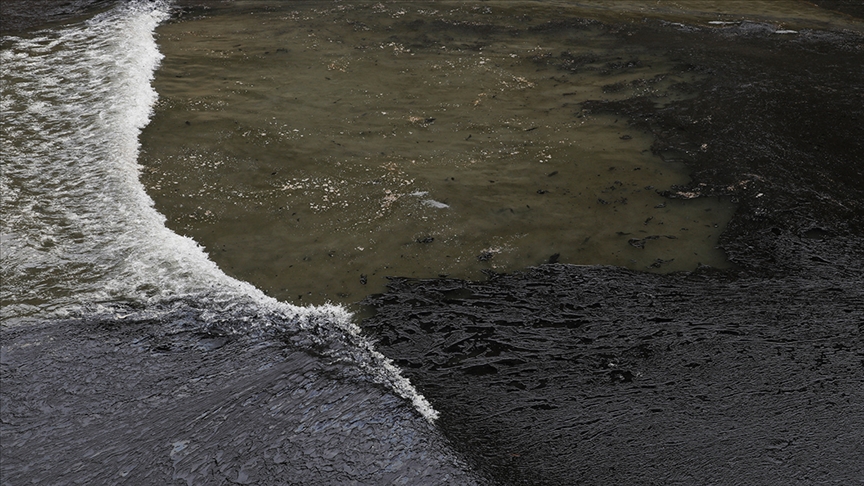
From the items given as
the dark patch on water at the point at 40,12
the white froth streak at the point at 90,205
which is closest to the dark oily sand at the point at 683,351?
the white froth streak at the point at 90,205

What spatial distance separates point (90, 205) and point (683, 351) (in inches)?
193

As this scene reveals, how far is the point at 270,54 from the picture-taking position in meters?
8.62

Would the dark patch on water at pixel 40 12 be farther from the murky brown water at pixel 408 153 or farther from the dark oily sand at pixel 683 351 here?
the dark oily sand at pixel 683 351

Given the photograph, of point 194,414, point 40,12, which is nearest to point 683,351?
point 194,414

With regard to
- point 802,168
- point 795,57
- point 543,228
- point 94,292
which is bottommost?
point 94,292

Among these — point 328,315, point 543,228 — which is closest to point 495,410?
point 328,315

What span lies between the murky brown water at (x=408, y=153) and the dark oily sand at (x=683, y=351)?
0.33 m

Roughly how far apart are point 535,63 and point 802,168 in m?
3.33

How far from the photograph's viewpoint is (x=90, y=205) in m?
5.98

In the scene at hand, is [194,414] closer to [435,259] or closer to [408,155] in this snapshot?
[435,259]

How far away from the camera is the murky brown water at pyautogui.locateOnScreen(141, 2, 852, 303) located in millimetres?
5371

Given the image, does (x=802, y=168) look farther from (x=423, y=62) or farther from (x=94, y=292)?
(x=94, y=292)

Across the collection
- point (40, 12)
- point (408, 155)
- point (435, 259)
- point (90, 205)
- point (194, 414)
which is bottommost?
point (194, 414)

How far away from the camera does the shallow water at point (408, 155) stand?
211 inches
